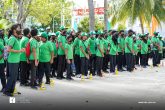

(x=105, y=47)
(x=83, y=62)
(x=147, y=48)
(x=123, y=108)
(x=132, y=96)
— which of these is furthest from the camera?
(x=147, y=48)

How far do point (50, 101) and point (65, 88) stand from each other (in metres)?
2.84

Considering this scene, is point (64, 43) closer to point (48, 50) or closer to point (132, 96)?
point (48, 50)

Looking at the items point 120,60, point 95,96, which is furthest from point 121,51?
point 95,96

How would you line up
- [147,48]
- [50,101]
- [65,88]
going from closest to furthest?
1. [50,101]
2. [65,88]
3. [147,48]

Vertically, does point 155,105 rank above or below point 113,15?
below

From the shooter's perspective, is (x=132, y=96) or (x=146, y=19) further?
(x=146, y=19)

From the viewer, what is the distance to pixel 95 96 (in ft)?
40.3

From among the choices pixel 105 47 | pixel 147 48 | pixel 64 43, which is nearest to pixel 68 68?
pixel 64 43

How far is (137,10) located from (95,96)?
2304 centimetres

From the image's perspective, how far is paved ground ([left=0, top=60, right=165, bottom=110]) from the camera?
10.5 metres

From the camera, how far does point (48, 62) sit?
46.3 feet

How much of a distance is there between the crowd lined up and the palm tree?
8179mm

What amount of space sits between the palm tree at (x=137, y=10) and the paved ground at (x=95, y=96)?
60.2 ft

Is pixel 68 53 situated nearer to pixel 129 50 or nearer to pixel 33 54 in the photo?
pixel 33 54
